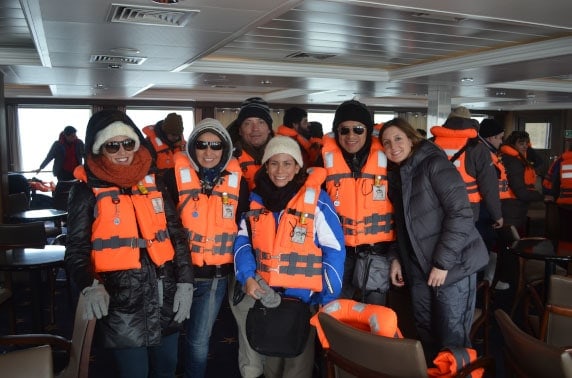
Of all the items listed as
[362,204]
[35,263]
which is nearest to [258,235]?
[362,204]

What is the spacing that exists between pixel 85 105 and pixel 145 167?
9435 millimetres

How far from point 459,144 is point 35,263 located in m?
3.23

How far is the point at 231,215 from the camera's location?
2652 mm

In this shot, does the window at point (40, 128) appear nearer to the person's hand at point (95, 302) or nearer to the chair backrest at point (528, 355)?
the person's hand at point (95, 302)

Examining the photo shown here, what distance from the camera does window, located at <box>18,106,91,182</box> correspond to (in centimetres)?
1082

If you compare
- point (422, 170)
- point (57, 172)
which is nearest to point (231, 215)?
point (422, 170)

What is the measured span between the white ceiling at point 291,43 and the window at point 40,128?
342 centimetres

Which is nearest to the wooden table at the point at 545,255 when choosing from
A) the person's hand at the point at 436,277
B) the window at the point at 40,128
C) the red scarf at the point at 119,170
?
the person's hand at the point at 436,277

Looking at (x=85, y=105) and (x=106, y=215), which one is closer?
(x=106, y=215)

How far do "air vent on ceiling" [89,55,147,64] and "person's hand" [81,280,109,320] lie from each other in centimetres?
325

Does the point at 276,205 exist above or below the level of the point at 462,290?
above

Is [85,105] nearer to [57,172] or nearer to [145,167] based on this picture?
[57,172]

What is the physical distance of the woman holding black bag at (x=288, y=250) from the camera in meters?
2.46

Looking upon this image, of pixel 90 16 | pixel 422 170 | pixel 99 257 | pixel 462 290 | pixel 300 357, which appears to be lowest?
pixel 300 357
